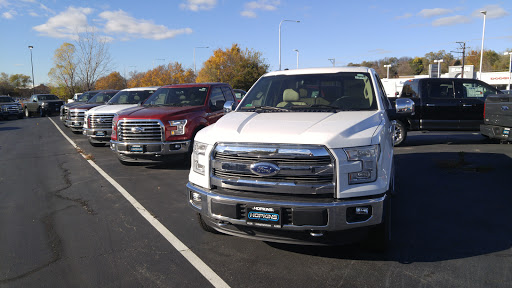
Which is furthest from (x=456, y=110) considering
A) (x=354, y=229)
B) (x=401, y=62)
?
(x=401, y=62)

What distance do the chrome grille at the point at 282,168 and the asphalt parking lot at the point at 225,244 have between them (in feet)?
2.78

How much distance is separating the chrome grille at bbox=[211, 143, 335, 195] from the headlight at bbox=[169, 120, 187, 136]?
4.74m

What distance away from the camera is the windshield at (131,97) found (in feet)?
44.2

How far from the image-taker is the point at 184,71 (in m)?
65.4

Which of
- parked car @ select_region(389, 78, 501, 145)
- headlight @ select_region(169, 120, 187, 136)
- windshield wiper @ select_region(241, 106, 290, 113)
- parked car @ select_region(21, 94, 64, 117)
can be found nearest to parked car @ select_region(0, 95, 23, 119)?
parked car @ select_region(21, 94, 64, 117)

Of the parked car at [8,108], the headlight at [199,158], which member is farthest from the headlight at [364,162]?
the parked car at [8,108]

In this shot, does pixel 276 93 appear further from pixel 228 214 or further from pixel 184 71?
pixel 184 71

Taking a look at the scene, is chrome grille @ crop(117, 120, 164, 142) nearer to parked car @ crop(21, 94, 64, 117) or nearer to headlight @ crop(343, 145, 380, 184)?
headlight @ crop(343, 145, 380, 184)

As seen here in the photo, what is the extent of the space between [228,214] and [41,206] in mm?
3905

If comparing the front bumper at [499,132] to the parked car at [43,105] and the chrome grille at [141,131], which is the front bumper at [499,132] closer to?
the chrome grille at [141,131]

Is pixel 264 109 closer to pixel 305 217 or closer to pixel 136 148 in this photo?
pixel 305 217

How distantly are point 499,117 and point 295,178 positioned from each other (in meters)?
7.47

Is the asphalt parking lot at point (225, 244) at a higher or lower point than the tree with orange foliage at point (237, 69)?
A: lower

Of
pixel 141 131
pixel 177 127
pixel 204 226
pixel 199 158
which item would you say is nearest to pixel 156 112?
pixel 141 131
